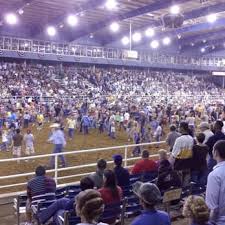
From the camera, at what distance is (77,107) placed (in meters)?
24.6

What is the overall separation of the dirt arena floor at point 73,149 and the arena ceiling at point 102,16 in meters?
7.01

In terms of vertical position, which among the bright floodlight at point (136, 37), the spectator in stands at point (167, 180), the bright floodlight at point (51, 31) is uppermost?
the bright floodlight at point (136, 37)

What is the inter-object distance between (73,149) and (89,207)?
40.4ft

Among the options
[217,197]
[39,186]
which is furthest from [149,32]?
[217,197]

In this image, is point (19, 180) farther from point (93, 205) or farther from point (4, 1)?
point (4, 1)

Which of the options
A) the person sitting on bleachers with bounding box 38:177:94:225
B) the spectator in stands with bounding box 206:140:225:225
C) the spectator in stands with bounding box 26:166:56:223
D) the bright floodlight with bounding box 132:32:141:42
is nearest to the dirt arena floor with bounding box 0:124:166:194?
the spectator in stands with bounding box 26:166:56:223

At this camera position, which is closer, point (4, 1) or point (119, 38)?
point (4, 1)

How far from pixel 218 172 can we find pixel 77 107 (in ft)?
69.7

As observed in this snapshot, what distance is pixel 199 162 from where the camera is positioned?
6.67 metres

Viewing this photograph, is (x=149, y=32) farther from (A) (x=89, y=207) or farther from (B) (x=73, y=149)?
(A) (x=89, y=207)

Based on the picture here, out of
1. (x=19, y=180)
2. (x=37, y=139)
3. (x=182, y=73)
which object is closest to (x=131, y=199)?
(x=19, y=180)

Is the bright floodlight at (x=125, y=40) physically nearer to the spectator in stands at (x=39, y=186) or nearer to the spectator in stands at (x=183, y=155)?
the spectator in stands at (x=183, y=155)

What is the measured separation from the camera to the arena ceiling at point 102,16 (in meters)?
23.3

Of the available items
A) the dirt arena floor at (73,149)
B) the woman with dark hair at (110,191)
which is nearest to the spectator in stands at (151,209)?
the woman with dark hair at (110,191)
